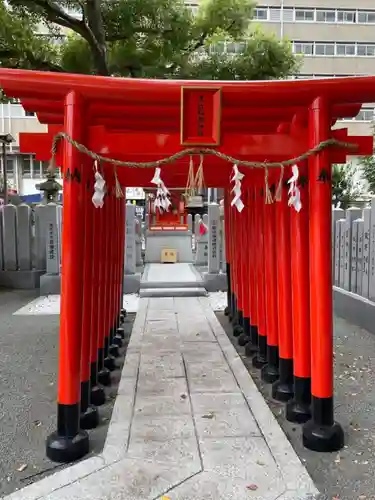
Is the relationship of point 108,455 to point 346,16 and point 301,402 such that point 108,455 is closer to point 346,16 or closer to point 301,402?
point 301,402

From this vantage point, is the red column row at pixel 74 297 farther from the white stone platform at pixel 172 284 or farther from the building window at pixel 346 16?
the building window at pixel 346 16

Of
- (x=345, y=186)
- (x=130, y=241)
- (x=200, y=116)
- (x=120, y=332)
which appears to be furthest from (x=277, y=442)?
(x=345, y=186)

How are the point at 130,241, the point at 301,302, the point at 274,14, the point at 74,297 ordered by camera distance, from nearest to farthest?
the point at 74,297 < the point at 301,302 < the point at 130,241 < the point at 274,14

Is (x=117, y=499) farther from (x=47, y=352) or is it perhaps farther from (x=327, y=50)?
(x=327, y=50)

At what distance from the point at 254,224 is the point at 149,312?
10.5 feet

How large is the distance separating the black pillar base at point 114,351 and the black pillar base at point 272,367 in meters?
1.83

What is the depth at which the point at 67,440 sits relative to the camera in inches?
121

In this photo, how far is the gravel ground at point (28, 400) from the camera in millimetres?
2973

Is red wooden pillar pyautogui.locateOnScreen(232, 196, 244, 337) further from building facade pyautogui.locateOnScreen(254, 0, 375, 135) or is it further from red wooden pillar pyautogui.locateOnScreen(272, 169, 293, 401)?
building facade pyautogui.locateOnScreen(254, 0, 375, 135)

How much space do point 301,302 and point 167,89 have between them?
6.08ft

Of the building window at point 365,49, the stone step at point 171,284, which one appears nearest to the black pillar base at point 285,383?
the stone step at point 171,284

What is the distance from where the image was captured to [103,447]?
319 cm

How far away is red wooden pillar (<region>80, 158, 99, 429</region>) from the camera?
Answer: 3322mm

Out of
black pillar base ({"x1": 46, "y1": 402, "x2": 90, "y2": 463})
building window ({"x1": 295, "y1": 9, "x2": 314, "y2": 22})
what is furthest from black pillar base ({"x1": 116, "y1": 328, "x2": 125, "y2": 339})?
building window ({"x1": 295, "y1": 9, "x2": 314, "y2": 22})
